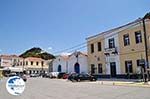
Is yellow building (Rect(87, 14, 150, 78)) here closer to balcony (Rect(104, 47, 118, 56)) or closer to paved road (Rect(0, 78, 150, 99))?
balcony (Rect(104, 47, 118, 56))

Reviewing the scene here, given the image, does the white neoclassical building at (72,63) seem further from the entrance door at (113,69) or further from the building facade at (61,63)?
the entrance door at (113,69)

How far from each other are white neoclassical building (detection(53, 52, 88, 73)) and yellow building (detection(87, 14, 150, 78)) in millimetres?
3575

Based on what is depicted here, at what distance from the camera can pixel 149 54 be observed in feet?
Result: 113

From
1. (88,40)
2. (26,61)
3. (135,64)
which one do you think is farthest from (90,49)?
(26,61)

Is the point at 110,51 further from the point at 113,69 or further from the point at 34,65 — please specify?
the point at 34,65

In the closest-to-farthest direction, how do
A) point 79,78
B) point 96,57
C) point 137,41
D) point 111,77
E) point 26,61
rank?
point 137,41
point 79,78
point 111,77
point 96,57
point 26,61

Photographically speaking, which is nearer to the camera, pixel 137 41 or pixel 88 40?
pixel 137 41

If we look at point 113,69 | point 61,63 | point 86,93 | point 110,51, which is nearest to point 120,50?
point 110,51

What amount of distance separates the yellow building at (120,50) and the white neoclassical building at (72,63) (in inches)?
141

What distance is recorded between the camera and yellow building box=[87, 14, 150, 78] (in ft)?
117

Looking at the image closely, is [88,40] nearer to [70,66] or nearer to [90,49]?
[90,49]

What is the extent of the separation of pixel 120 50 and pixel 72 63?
20429 mm

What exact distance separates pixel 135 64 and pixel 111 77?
6.94 m

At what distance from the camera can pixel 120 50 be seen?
132 feet
